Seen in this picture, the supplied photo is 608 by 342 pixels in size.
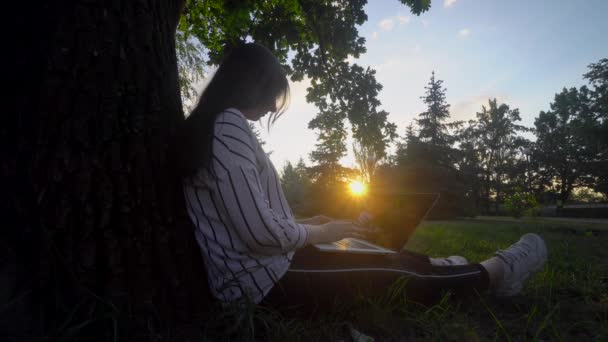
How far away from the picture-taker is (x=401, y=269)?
1498 mm

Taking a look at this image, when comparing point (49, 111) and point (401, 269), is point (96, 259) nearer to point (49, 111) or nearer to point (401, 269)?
point (49, 111)

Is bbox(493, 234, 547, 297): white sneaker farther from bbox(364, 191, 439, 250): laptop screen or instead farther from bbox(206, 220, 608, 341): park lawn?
bbox(364, 191, 439, 250): laptop screen

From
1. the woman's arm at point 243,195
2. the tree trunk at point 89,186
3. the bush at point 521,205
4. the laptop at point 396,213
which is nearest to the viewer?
the tree trunk at point 89,186

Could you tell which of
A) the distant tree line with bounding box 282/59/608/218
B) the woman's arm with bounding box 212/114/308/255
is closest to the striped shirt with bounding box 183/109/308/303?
the woman's arm with bounding box 212/114/308/255

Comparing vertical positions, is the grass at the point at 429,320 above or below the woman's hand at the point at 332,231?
below

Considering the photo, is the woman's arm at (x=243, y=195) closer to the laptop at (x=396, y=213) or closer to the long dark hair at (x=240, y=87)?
the long dark hair at (x=240, y=87)

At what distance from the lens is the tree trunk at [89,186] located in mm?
954

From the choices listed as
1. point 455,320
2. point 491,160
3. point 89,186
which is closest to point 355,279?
point 455,320

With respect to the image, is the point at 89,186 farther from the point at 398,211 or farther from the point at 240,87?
the point at 398,211

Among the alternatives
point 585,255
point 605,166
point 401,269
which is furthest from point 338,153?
point 605,166

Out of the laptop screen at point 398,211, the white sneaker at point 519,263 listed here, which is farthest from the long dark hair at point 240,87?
the white sneaker at point 519,263

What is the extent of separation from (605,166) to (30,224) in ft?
139

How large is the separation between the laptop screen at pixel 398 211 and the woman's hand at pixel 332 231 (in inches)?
6.5

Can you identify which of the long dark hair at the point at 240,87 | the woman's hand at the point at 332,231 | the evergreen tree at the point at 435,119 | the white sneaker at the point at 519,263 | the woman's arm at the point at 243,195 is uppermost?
the evergreen tree at the point at 435,119
